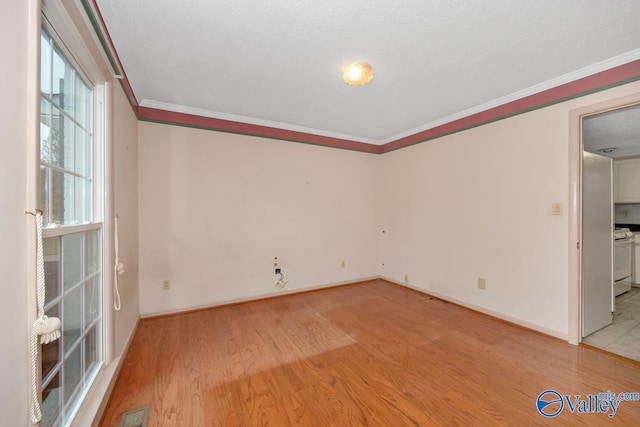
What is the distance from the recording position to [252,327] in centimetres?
265

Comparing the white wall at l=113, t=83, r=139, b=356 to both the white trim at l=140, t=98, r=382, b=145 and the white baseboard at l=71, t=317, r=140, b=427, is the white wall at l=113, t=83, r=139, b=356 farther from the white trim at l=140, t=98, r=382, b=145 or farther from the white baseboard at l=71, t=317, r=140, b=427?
the white trim at l=140, t=98, r=382, b=145

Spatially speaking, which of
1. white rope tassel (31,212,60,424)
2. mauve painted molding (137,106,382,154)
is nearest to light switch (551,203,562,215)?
mauve painted molding (137,106,382,154)

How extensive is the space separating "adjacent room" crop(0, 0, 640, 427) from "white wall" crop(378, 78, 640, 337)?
23 mm

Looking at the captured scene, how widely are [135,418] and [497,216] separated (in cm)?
354

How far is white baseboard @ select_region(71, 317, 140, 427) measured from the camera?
52.8 inches

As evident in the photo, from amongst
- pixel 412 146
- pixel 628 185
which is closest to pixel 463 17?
pixel 412 146

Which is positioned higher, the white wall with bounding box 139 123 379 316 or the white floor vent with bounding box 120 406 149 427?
the white wall with bounding box 139 123 379 316

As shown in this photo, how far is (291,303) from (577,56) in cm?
367

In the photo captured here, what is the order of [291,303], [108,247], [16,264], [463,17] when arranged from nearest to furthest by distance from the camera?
[16,264] → [463,17] → [108,247] → [291,303]

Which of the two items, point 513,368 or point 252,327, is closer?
point 513,368

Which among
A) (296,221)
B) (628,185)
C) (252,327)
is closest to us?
(252,327)

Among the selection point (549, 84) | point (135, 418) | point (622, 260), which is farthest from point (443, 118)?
point (135, 418)

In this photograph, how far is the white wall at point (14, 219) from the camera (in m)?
0.77

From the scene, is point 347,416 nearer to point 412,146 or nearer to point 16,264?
point 16,264
